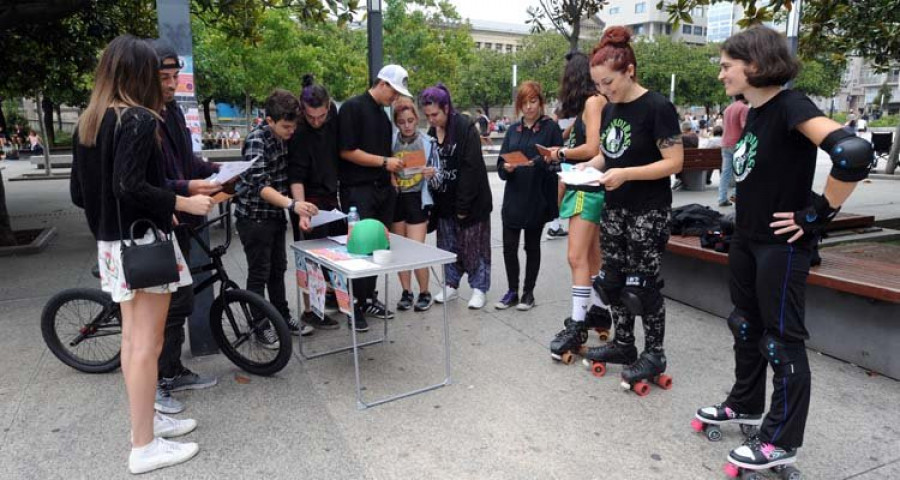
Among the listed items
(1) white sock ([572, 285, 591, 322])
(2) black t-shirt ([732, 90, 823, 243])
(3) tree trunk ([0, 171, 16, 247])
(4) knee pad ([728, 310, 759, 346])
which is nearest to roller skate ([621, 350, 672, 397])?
(1) white sock ([572, 285, 591, 322])

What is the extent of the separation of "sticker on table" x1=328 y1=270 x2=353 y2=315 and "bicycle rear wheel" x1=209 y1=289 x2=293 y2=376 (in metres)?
0.36

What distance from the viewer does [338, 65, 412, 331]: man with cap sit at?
4.25 metres

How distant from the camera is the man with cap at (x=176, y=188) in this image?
9.57ft

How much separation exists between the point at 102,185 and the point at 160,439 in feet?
3.98

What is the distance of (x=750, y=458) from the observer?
2531 millimetres

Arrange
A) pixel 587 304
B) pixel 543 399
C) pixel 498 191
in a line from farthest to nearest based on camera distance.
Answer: pixel 498 191
pixel 587 304
pixel 543 399

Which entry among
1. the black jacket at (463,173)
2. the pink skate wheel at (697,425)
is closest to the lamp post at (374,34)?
the black jacket at (463,173)

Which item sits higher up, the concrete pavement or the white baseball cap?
the white baseball cap

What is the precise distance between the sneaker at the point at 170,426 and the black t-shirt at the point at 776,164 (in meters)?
2.82

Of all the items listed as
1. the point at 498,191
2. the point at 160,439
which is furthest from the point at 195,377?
the point at 498,191

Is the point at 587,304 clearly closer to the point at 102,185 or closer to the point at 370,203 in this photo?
the point at 370,203

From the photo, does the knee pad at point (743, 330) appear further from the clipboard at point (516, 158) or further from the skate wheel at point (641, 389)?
the clipboard at point (516, 158)

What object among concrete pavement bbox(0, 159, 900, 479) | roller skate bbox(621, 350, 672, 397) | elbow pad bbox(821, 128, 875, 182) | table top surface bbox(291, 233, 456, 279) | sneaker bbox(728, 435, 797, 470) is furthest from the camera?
roller skate bbox(621, 350, 672, 397)

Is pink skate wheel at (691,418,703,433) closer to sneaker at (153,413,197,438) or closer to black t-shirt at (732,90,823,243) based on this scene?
black t-shirt at (732,90,823,243)
